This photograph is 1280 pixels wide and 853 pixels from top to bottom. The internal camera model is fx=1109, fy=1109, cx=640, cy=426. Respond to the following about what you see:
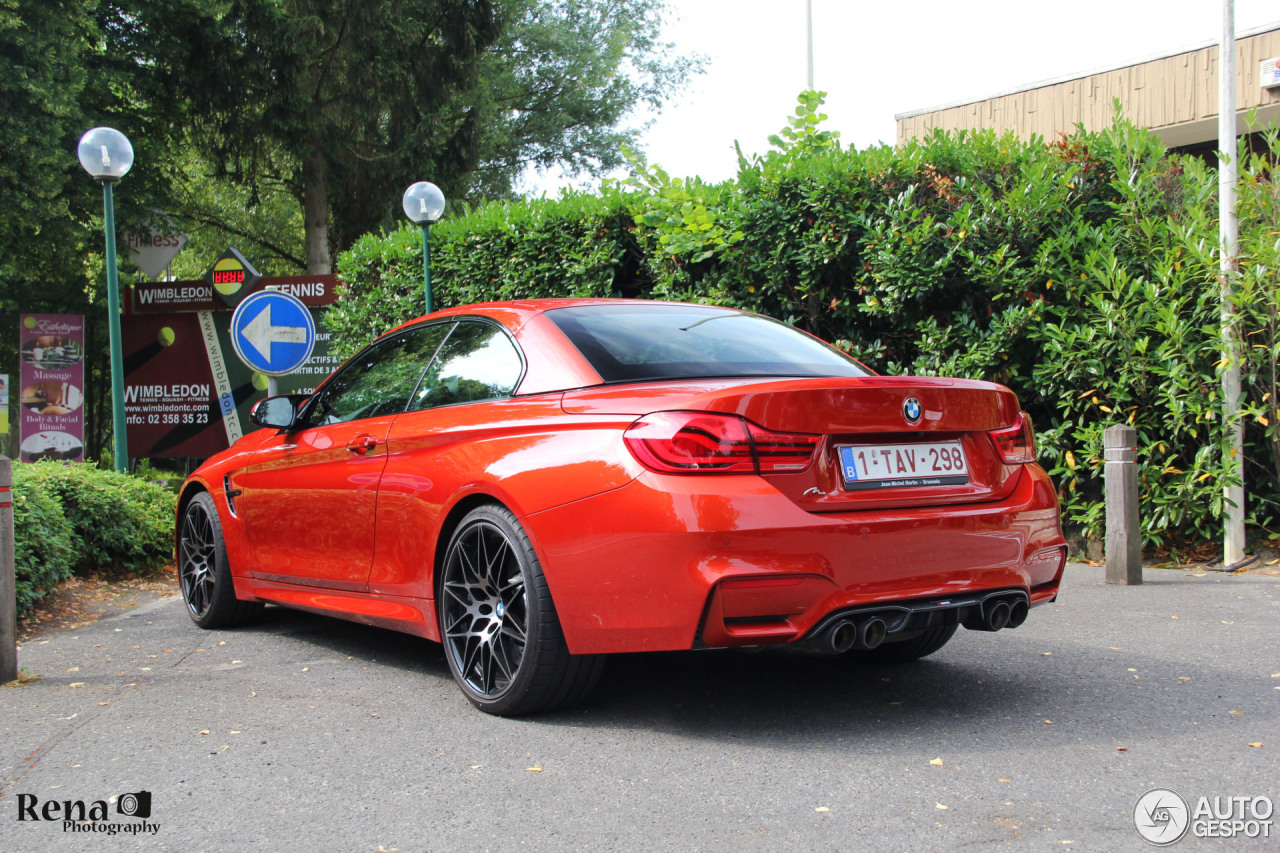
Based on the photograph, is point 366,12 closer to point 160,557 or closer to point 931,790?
point 160,557

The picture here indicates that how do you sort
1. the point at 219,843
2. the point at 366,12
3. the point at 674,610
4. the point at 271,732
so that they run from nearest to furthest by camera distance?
the point at 219,843 → the point at 674,610 → the point at 271,732 → the point at 366,12

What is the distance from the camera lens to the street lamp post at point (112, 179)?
9.57 m

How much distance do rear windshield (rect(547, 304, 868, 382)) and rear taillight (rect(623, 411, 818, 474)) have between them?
18.0 inches

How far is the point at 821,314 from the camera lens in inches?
333

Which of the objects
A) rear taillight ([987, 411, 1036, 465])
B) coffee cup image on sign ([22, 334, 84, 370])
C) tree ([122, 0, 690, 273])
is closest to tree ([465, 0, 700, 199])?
tree ([122, 0, 690, 273])

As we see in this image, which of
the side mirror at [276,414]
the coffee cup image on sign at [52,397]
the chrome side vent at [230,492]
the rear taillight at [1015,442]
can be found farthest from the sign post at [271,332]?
the coffee cup image on sign at [52,397]

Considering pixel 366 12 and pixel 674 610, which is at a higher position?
pixel 366 12

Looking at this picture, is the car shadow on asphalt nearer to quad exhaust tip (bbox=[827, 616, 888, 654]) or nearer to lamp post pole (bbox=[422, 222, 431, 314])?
quad exhaust tip (bbox=[827, 616, 888, 654])

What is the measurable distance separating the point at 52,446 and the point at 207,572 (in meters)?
11.4

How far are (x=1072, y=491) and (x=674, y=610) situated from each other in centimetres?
529

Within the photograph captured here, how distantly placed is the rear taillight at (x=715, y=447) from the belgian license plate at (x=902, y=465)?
0.18 meters

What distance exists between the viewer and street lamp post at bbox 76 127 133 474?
9.57m

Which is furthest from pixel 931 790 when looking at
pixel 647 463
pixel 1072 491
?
pixel 1072 491

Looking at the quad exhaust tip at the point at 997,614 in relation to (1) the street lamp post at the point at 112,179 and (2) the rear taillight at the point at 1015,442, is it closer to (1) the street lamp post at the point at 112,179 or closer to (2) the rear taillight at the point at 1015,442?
(2) the rear taillight at the point at 1015,442
